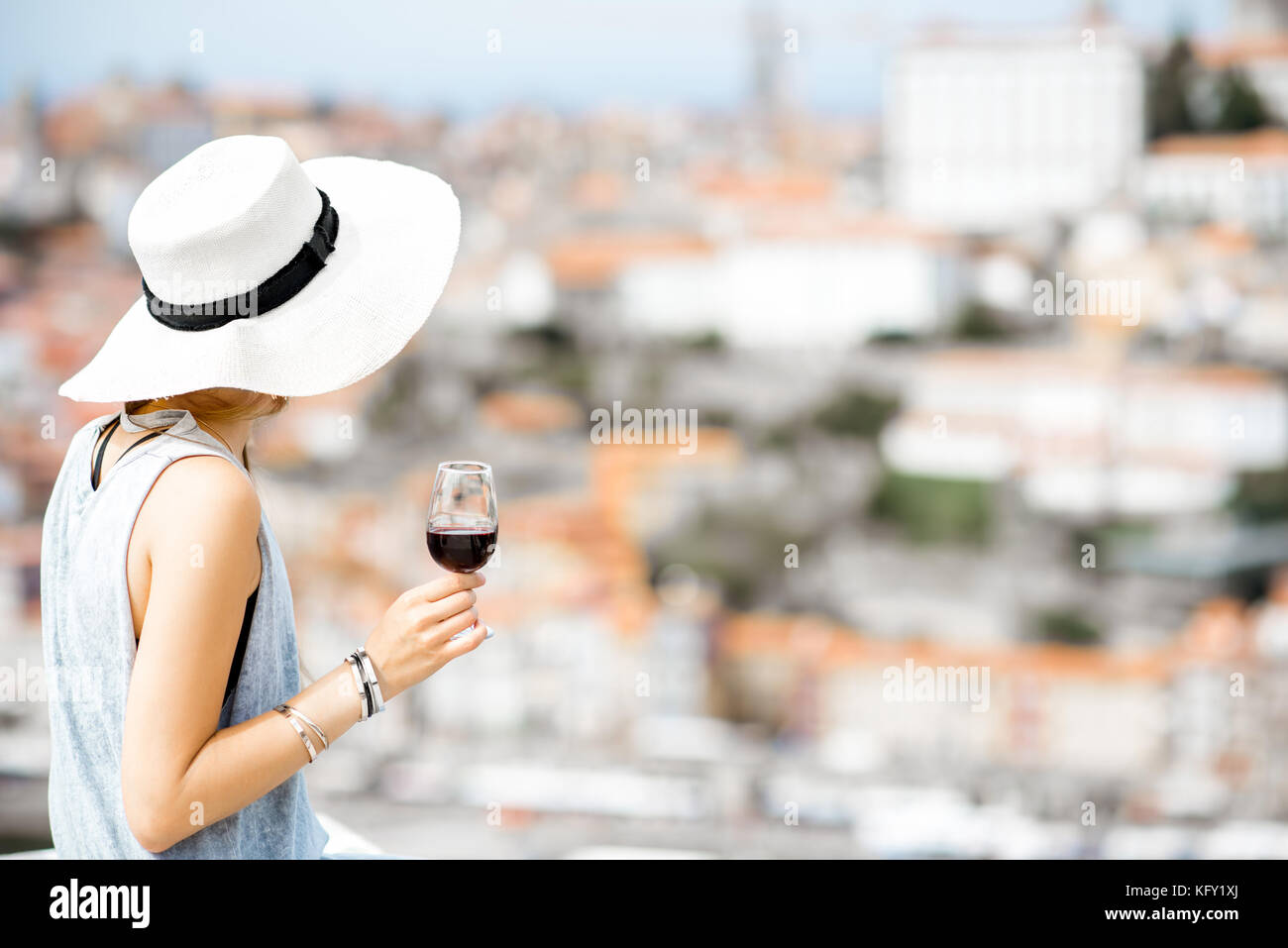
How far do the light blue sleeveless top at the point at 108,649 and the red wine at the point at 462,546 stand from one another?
9 cm

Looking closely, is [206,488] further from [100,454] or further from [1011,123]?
[1011,123]

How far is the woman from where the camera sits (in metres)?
0.54

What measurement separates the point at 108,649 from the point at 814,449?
19.4 metres

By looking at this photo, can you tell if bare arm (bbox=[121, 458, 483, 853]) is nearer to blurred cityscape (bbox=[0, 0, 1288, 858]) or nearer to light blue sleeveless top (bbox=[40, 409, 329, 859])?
light blue sleeveless top (bbox=[40, 409, 329, 859])

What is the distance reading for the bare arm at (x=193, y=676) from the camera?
1.75 feet

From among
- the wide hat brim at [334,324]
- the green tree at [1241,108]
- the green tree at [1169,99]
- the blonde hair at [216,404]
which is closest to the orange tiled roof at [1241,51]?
the green tree at [1169,99]

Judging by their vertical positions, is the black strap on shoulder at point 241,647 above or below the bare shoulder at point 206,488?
below

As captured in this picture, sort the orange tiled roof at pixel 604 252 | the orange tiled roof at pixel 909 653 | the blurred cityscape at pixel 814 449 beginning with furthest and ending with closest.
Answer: the orange tiled roof at pixel 604 252
the orange tiled roof at pixel 909 653
the blurred cityscape at pixel 814 449

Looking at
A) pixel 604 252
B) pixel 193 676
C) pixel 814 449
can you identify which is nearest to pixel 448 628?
pixel 193 676

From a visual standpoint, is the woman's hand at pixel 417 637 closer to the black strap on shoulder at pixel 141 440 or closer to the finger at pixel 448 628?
the finger at pixel 448 628

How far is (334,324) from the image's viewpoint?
0.62 m
